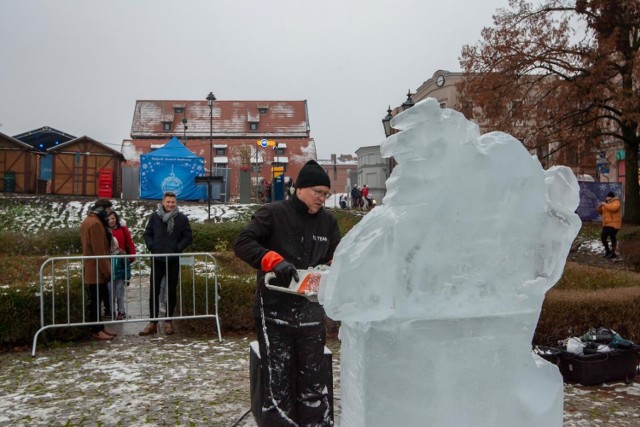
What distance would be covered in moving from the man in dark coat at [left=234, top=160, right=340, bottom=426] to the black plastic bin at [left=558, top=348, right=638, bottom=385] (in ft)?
9.01

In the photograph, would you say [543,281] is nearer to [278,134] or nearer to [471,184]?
[471,184]

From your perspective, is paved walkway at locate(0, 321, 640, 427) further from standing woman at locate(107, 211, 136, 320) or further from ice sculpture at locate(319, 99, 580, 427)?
ice sculpture at locate(319, 99, 580, 427)

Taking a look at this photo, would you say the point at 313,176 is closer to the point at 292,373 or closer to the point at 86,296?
the point at 292,373

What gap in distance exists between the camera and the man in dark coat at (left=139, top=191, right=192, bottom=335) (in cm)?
784

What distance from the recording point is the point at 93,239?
773 cm

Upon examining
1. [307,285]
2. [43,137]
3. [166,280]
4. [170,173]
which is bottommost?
[166,280]

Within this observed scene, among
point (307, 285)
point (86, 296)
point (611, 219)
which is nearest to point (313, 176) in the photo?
point (307, 285)

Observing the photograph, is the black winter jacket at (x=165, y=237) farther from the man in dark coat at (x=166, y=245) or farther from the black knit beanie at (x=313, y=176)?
the black knit beanie at (x=313, y=176)

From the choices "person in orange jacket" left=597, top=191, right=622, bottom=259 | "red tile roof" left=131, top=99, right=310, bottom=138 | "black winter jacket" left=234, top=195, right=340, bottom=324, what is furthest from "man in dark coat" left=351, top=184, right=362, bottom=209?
"black winter jacket" left=234, top=195, right=340, bottom=324

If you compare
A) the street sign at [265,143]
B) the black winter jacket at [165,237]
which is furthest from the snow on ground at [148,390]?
the street sign at [265,143]

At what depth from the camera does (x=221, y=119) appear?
58344mm

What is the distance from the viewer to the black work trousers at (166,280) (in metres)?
7.79

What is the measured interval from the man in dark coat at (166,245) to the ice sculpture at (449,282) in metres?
5.92

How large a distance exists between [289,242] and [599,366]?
342 cm
